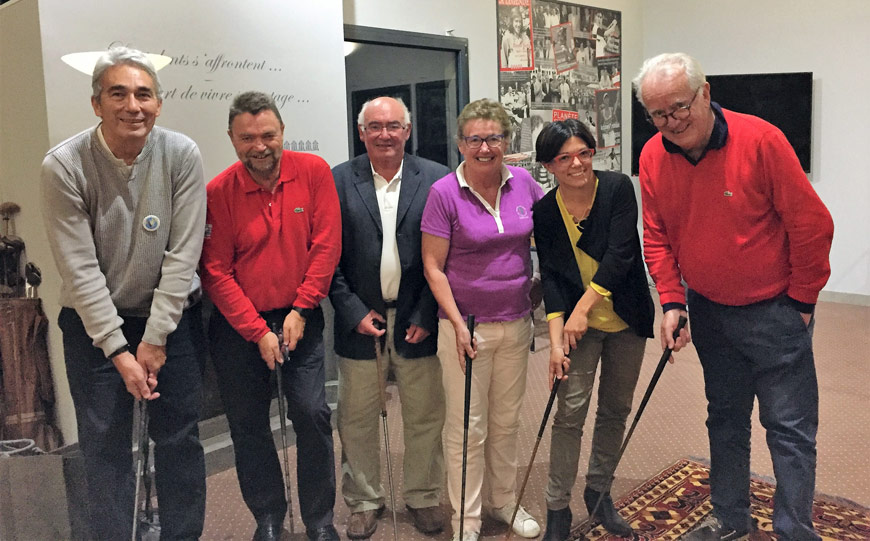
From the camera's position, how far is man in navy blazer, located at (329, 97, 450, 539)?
2.27 m

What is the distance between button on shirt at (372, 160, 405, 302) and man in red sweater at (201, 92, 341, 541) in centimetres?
16

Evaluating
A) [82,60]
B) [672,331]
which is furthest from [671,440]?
[82,60]

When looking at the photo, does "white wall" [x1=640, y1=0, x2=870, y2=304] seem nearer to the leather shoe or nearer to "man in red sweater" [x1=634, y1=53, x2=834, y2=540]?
"man in red sweater" [x1=634, y1=53, x2=834, y2=540]

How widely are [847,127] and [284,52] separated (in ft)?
15.0

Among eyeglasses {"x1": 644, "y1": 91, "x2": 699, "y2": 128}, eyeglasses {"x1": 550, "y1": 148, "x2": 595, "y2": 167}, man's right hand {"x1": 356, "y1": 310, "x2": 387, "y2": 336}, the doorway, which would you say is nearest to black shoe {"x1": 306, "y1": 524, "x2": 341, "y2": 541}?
man's right hand {"x1": 356, "y1": 310, "x2": 387, "y2": 336}

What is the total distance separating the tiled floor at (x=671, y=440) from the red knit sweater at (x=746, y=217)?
1.04m

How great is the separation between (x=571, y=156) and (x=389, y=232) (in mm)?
647

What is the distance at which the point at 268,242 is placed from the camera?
6.97 feet

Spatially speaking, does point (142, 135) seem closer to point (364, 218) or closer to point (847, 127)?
point (364, 218)

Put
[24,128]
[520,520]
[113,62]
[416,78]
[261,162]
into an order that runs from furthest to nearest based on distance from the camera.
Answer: [416,78]
[24,128]
[520,520]
[261,162]
[113,62]

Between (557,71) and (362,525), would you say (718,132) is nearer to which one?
(362,525)

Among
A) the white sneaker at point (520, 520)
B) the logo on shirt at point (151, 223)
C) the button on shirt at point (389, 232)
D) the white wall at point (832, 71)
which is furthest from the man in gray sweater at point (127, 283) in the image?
the white wall at point (832, 71)

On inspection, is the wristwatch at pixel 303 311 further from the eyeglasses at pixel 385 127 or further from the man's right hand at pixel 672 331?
the man's right hand at pixel 672 331

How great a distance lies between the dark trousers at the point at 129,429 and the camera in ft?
6.42
